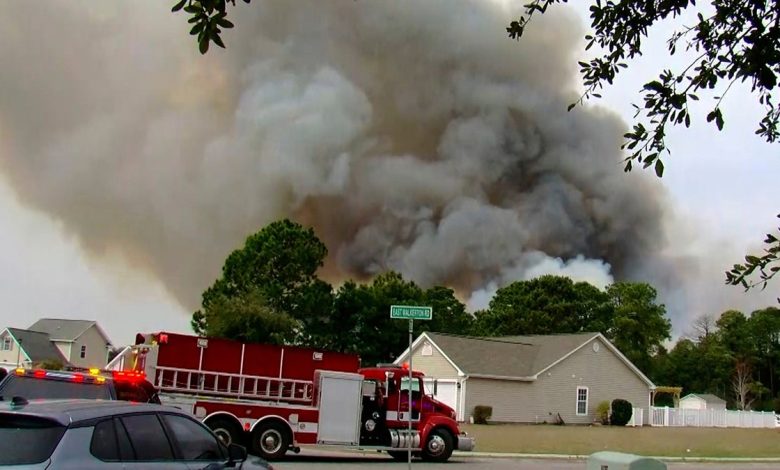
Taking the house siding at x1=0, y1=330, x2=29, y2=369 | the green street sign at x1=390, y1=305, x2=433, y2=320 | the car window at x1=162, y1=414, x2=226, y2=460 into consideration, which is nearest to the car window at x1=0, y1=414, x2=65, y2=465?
the car window at x1=162, y1=414, x2=226, y2=460

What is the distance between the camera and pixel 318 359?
2064 cm

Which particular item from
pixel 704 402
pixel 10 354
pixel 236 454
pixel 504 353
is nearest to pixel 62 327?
pixel 10 354

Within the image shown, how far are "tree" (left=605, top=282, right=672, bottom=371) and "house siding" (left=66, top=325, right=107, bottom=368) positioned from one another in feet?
158

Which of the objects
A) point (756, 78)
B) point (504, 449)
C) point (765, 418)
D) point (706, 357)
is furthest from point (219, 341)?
point (706, 357)

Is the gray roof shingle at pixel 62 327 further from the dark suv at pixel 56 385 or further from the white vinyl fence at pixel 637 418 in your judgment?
the dark suv at pixel 56 385

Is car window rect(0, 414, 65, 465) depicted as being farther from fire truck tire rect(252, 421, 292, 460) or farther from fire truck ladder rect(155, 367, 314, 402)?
fire truck tire rect(252, 421, 292, 460)

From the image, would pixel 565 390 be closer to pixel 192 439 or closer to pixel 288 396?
pixel 288 396

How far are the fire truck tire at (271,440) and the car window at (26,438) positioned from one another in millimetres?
12853

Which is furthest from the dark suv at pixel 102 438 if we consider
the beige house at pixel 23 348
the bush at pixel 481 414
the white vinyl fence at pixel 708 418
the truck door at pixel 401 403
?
the beige house at pixel 23 348

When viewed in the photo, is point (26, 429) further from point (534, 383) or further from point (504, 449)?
point (534, 383)

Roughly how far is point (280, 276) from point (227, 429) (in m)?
36.9

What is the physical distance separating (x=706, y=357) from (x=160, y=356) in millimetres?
89864

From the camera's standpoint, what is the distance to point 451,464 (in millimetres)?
21031

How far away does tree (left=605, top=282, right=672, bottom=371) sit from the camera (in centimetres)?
8019
